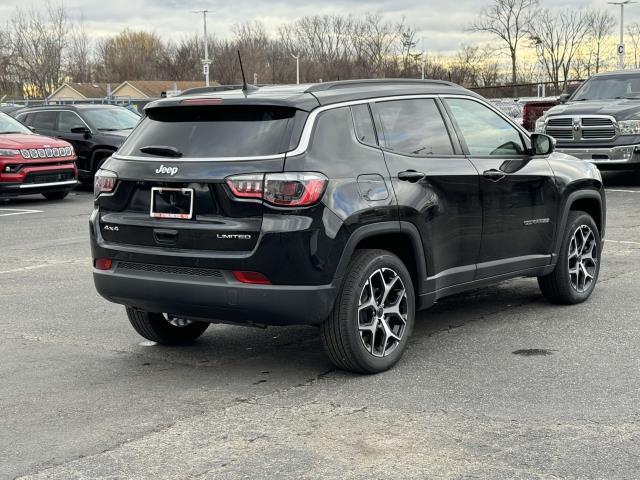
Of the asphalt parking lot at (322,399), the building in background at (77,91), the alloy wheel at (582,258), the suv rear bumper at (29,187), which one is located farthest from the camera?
the building in background at (77,91)

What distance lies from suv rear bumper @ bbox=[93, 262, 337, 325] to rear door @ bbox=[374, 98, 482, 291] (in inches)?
33.9

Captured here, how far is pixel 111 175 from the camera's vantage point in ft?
19.8

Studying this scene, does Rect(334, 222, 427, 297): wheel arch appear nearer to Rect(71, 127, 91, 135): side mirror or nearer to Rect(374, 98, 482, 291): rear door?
Rect(374, 98, 482, 291): rear door

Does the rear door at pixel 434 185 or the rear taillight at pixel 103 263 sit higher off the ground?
the rear door at pixel 434 185

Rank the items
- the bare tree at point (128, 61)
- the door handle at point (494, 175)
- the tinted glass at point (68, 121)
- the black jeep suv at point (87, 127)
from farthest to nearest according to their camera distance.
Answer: the bare tree at point (128, 61), the tinted glass at point (68, 121), the black jeep suv at point (87, 127), the door handle at point (494, 175)

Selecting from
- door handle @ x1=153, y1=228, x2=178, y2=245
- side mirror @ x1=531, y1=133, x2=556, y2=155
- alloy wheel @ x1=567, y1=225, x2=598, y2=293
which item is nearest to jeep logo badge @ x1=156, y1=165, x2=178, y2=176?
door handle @ x1=153, y1=228, x2=178, y2=245

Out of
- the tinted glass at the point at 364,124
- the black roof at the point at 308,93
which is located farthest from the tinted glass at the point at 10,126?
the tinted glass at the point at 364,124

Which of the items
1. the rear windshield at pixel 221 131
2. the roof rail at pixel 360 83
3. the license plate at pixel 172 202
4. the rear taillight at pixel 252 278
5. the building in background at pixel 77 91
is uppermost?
the building in background at pixel 77 91

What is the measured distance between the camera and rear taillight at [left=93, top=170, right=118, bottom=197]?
602 centimetres

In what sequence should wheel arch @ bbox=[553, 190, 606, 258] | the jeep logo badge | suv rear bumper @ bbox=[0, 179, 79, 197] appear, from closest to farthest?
the jeep logo badge
wheel arch @ bbox=[553, 190, 606, 258]
suv rear bumper @ bbox=[0, 179, 79, 197]

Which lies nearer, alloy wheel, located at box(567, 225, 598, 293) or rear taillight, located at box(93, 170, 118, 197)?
rear taillight, located at box(93, 170, 118, 197)

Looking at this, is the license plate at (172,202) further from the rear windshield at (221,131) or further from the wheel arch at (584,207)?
the wheel arch at (584,207)

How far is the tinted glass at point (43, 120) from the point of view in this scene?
20859 mm

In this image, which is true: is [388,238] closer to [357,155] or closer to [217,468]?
[357,155]
